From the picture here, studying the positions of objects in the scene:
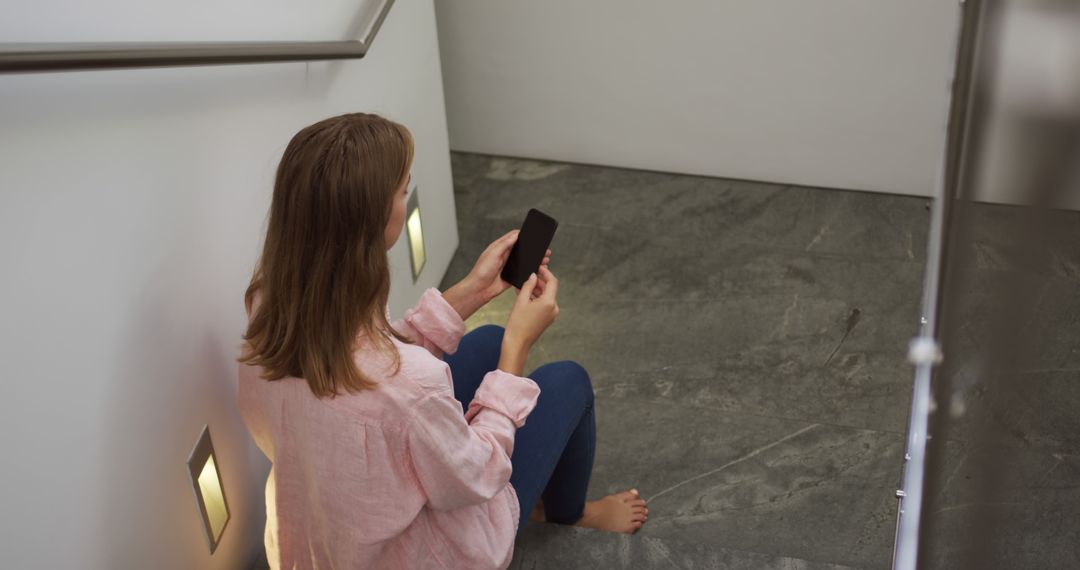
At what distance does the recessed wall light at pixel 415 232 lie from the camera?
305 cm

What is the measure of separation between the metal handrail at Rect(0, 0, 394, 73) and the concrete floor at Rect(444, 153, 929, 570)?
41.4 inches

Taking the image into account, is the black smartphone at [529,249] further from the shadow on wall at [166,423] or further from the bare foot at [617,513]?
the bare foot at [617,513]

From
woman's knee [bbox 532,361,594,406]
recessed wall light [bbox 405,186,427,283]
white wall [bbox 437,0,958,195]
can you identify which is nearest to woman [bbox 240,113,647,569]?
woman's knee [bbox 532,361,594,406]

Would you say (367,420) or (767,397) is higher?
(367,420)

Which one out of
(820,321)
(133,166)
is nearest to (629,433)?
(820,321)

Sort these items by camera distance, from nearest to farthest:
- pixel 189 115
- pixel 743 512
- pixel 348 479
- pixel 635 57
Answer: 1. pixel 348 479
2. pixel 189 115
3. pixel 743 512
4. pixel 635 57

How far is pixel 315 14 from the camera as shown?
228 cm

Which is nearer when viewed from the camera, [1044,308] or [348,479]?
[1044,308]

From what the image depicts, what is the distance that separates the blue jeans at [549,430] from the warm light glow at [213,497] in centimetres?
47

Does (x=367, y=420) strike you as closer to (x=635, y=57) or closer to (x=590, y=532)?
(x=590, y=532)

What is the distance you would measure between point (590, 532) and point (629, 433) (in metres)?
0.76

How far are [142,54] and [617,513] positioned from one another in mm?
1588

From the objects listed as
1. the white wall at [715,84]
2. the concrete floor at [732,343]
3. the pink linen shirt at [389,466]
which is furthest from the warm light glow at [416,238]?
the pink linen shirt at [389,466]

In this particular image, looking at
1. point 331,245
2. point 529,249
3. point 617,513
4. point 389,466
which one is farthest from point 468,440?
point 617,513
